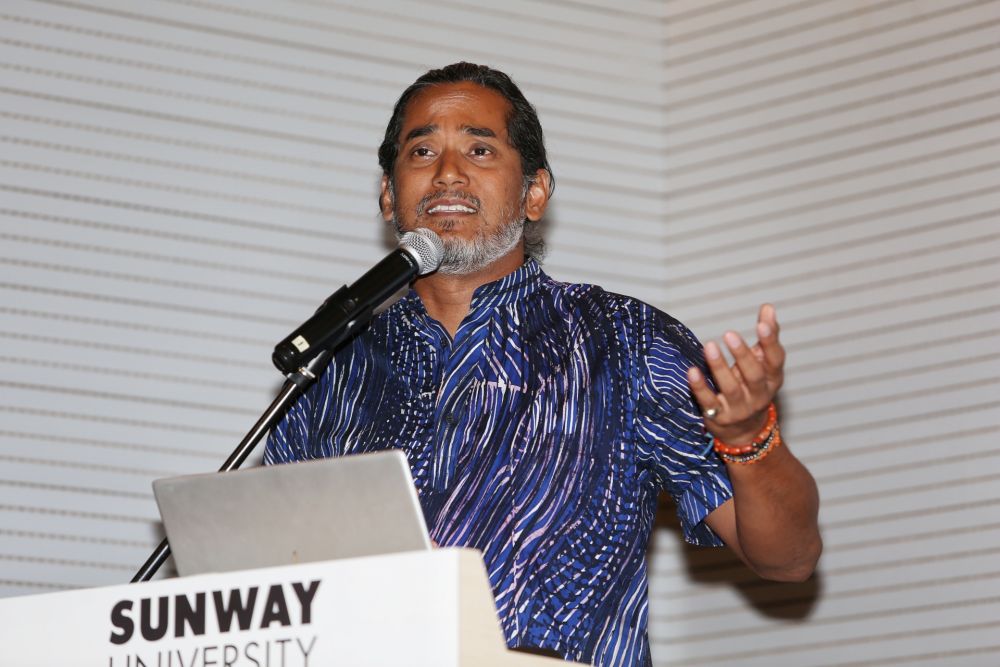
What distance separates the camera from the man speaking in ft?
7.88

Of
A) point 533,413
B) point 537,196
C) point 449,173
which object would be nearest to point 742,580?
point 537,196

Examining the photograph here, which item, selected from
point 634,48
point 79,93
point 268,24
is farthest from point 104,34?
point 634,48

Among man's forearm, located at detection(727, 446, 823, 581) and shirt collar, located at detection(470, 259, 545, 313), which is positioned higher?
shirt collar, located at detection(470, 259, 545, 313)

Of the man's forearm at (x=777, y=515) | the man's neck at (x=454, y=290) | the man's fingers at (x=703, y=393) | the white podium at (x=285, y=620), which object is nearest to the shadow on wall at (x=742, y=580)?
the man's forearm at (x=777, y=515)

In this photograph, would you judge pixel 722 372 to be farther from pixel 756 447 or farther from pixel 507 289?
pixel 507 289

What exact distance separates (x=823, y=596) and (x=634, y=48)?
72.6 inches

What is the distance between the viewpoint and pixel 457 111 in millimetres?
3109

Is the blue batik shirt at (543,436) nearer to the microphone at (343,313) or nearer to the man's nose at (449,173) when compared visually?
the man's nose at (449,173)

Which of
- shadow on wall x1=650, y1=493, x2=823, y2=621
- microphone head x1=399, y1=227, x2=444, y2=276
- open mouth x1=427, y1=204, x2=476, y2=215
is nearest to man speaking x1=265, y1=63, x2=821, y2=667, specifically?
open mouth x1=427, y1=204, x2=476, y2=215

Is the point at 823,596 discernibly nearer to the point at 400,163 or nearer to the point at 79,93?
the point at 400,163

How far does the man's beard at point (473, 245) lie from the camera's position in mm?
2947

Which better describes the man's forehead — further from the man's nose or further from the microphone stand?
the microphone stand

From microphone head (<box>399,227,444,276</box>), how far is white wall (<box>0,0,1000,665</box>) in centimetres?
158

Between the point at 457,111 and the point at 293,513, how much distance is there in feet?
5.17
